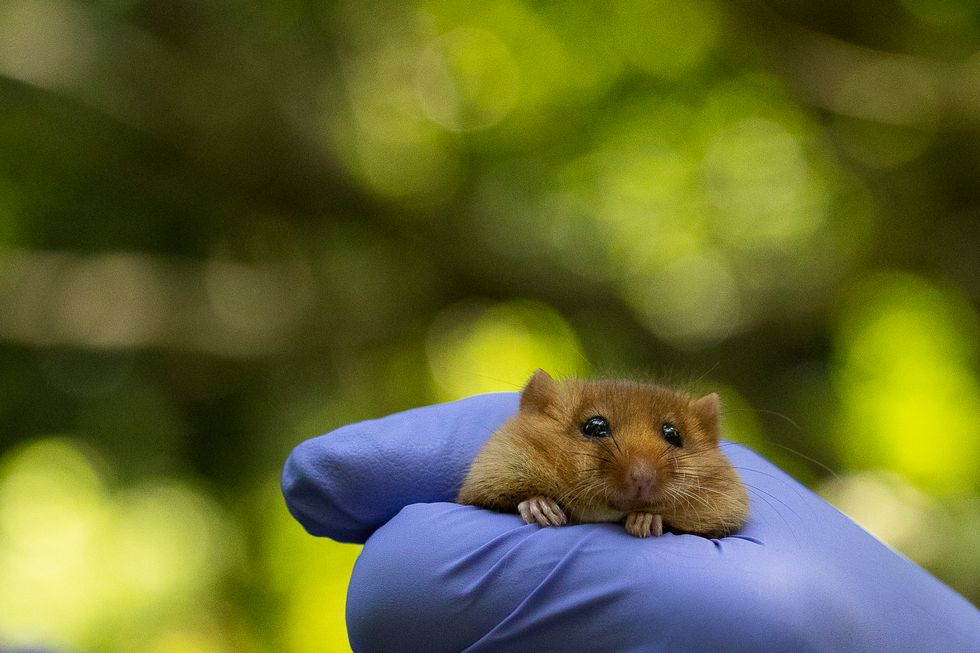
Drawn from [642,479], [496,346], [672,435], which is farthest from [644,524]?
[496,346]

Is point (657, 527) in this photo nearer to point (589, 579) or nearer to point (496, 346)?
point (589, 579)

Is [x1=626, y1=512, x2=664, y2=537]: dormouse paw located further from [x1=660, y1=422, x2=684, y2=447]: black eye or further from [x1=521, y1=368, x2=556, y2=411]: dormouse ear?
[x1=521, y1=368, x2=556, y2=411]: dormouse ear

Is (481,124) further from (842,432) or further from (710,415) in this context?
(710,415)

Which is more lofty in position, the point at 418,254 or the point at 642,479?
the point at 418,254

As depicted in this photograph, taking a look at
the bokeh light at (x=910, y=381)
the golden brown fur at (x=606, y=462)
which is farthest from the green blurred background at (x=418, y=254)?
the golden brown fur at (x=606, y=462)

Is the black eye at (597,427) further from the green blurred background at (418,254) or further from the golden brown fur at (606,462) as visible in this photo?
the green blurred background at (418,254)

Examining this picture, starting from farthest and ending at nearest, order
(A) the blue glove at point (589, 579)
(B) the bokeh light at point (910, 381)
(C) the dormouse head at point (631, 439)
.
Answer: (B) the bokeh light at point (910, 381) → (C) the dormouse head at point (631, 439) → (A) the blue glove at point (589, 579)
